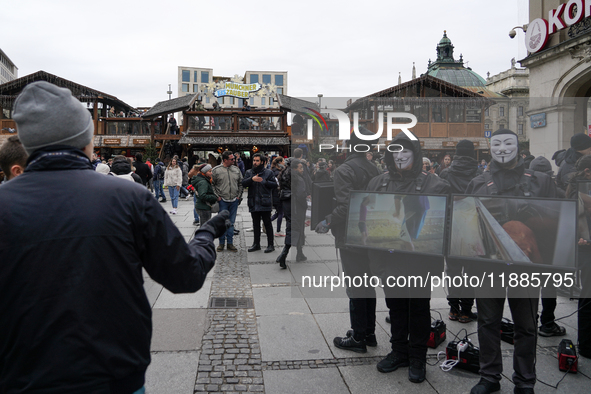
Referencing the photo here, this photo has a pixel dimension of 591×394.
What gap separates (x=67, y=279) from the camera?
1.44 meters

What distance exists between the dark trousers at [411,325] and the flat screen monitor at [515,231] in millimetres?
571

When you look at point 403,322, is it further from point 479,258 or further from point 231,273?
point 231,273

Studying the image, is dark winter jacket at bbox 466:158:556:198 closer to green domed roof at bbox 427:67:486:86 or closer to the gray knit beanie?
green domed roof at bbox 427:67:486:86

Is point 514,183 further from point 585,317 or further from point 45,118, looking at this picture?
point 45,118

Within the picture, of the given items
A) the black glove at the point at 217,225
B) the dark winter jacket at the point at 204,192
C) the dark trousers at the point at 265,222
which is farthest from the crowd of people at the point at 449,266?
the dark winter jacket at the point at 204,192

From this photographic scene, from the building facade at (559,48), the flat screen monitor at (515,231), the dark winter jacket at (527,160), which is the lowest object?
the flat screen monitor at (515,231)

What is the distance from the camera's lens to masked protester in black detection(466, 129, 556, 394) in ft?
10.1

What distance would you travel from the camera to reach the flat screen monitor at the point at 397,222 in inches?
127

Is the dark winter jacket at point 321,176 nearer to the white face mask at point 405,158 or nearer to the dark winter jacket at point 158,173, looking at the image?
the white face mask at point 405,158

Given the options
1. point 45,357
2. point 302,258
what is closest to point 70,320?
point 45,357

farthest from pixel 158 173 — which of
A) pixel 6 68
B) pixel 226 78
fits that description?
pixel 6 68

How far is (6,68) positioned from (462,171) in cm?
13127

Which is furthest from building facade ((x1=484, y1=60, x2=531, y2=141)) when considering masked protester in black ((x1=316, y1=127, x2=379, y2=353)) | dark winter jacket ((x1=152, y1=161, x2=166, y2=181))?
dark winter jacket ((x1=152, y1=161, x2=166, y2=181))

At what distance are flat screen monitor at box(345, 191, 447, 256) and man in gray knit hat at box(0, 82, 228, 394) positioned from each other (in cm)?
215
